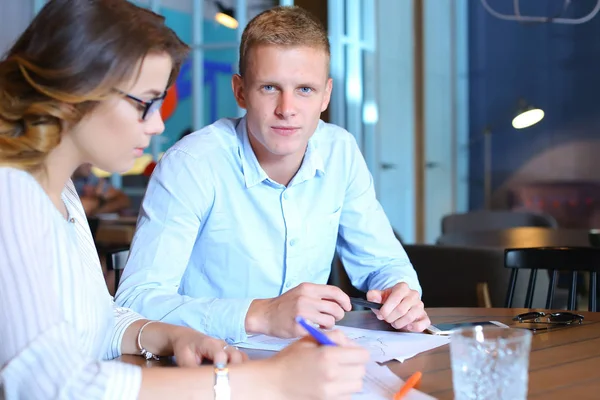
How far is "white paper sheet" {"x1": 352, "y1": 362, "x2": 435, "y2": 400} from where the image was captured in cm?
111

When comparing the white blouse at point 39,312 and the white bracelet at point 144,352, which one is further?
the white bracelet at point 144,352

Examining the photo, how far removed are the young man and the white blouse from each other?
554 millimetres

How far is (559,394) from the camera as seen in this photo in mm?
1122

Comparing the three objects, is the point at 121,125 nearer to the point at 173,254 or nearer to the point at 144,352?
the point at 144,352

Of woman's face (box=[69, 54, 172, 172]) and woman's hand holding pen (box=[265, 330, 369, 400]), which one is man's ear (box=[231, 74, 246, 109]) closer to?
woman's face (box=[69, 54, 172, 172])

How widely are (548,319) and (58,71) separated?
1172 millimetres

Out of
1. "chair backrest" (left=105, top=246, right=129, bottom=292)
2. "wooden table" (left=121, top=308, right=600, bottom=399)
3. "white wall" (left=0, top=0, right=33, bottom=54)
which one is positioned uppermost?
"white wall" (left=0, top=0, right=33, bottom=54)

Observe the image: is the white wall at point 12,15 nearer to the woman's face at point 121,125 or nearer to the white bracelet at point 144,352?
the white bracelet at point 144,352

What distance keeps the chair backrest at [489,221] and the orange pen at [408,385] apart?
3990 millimetres

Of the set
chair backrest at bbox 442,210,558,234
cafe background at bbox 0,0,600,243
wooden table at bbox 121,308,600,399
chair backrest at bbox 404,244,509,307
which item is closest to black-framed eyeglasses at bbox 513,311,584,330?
wooden table at bbox 121,308,600,399

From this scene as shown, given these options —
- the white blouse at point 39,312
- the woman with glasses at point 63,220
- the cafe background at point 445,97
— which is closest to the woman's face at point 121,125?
the woman with glasses at point 63,220

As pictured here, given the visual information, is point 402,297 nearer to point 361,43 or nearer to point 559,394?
point 559,394

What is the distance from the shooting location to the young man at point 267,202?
178cm

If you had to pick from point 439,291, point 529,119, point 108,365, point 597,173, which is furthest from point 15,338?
point 597,173
